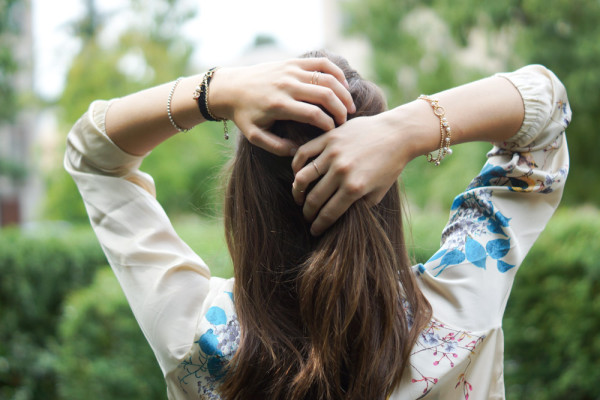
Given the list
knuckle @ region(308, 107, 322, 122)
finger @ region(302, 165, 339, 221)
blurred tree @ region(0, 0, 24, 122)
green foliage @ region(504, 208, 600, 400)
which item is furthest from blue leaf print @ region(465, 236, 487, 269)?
blurred tree @ region(0, 0, 24, 122)

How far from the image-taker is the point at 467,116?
1177mm

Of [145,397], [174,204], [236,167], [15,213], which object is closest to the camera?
[236,167]

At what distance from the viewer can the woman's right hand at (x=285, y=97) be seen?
3.37ft

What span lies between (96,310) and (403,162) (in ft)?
9.77

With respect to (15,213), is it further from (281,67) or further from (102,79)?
(281,67)

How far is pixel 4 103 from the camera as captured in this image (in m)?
7.70

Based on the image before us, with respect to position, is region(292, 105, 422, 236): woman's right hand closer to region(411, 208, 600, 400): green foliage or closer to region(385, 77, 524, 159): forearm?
region(385, 77, 524, 159): forearm

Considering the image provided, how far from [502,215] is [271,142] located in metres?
0.54

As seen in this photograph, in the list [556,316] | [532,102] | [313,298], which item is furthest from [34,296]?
[532,102]

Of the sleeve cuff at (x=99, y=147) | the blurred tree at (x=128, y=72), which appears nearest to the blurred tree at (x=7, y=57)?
the blurred tree at (x=128, y=72)

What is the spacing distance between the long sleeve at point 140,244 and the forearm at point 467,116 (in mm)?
541

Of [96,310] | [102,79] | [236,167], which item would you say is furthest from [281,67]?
[102,79]

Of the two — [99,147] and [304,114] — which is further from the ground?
[304,114]

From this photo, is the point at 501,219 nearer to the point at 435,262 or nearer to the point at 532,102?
the point at 435,262
